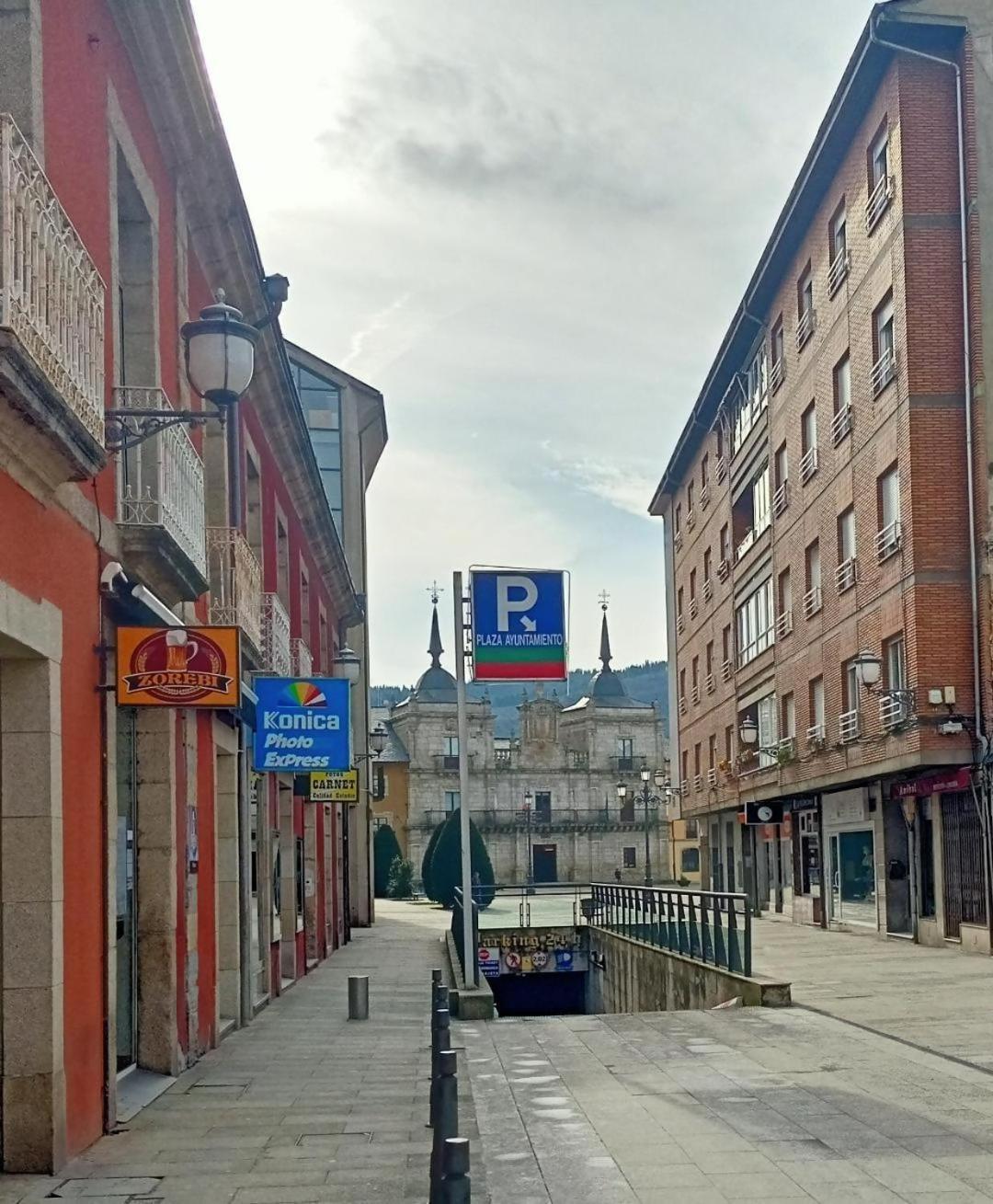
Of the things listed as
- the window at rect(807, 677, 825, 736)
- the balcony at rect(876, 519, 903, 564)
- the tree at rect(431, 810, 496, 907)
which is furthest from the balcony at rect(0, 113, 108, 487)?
the tree at rect(431, 810, 496, 907)

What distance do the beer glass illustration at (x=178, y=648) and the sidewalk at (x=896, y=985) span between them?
6.38m

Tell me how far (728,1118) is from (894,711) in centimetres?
1472

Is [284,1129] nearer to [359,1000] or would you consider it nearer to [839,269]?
[359,1000]

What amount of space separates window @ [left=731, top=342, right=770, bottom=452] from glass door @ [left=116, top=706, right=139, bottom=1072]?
24.5 m

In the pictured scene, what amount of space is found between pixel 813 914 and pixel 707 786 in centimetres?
1160

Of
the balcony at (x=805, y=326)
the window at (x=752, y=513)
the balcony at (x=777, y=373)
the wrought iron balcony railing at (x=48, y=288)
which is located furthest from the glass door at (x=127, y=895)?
the window at (x=752, y=513)

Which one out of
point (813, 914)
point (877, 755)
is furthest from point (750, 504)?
point (877, 755)

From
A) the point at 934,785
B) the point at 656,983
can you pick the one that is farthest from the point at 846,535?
the point at 656,983

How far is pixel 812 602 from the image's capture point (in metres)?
29.1

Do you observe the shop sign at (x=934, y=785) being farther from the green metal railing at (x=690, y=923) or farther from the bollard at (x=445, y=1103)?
the bollard at (x=445, y=1103)

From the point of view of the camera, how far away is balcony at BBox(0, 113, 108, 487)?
6062 mm

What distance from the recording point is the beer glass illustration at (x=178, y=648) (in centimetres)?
864

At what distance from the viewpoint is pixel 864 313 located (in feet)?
80.8

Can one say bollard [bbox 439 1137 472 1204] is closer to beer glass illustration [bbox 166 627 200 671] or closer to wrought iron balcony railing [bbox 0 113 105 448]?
wrought iron balcony railing [bbox 0 113 105 448]
